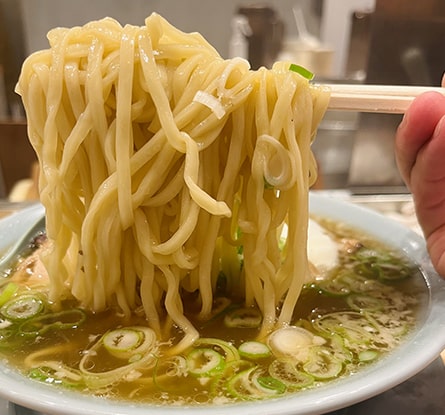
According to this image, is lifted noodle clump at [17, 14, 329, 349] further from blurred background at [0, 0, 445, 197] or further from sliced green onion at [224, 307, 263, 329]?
blurred background at [0, 0, 445, 197]

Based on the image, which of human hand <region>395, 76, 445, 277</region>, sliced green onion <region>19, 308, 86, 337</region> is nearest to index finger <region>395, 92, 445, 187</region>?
human hand <region>395, 76, 445, 277</region>

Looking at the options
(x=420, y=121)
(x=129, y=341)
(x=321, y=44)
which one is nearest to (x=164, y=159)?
(x=129, y=341)

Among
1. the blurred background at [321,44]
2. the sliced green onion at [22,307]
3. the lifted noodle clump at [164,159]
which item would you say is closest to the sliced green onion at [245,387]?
the lifted noodle clump at [164,159]

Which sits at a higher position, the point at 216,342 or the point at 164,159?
the point at 164,159

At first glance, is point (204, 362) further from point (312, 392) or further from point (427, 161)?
point (427, 161)

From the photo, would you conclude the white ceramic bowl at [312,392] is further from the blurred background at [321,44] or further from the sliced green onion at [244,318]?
the blurred background at [321,44]

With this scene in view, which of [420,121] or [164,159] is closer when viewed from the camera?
[164,159]

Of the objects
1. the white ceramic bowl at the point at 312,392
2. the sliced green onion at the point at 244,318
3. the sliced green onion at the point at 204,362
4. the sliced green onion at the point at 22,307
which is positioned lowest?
the sliced green onion at the point at 22,307
